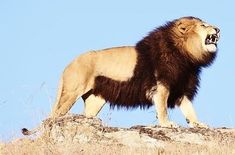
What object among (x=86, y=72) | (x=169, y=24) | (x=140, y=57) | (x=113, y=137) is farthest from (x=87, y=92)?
(x=113, y=137)

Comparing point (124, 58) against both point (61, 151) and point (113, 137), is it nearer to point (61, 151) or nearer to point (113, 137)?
point (113, 137)

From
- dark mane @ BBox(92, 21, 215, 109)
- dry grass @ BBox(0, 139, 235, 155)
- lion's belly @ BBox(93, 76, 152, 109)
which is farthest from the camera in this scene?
lion's belly @ BBox(93, 76, 152, 109)


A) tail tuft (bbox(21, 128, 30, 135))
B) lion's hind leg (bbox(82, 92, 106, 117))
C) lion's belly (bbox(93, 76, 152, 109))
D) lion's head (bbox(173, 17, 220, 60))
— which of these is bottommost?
tail tuft (bbox(21, 128, 30, 135))

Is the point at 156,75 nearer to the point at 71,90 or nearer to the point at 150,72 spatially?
the point at 150,72

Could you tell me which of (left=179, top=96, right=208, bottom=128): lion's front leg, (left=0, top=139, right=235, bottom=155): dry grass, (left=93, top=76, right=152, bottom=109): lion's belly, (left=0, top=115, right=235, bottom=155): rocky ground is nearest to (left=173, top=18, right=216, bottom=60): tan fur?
(left=179, top=96, right=208, bottom=128): lion's front leg

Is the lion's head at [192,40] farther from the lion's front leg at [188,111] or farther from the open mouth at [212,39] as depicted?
the lion's front leg at [188,111]

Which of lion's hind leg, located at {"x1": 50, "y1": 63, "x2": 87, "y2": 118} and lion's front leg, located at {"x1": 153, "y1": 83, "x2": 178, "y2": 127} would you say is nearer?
lion's front leg, located at {"x1": 153, "y1": 83, "x2": 178, "y2": 127}

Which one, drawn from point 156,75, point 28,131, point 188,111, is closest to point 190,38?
point 156,75

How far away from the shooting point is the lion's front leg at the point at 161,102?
32.7 feet

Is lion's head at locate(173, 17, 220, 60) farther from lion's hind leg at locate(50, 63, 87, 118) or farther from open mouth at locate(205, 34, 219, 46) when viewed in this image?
lion's hind leg at locate(50, 63, 87, 118)

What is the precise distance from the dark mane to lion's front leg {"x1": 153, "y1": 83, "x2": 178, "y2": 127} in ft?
0.35

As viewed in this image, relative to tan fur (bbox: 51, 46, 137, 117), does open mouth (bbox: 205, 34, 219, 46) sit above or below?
above

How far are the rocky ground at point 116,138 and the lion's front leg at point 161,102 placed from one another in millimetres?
1643

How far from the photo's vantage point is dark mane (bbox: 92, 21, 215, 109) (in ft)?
34.3
